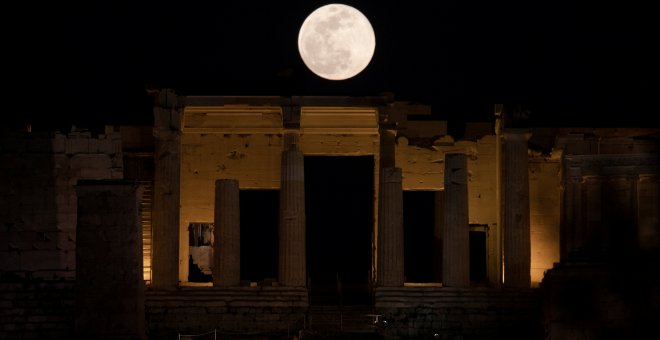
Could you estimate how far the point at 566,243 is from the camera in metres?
37.7

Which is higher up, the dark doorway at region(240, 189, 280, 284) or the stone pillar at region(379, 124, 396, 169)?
the stone pillar at region(379, 124, 396, 169)

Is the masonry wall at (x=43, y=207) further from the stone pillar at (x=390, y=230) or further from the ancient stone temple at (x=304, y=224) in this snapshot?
the stone pillar at (x=390, y=230)

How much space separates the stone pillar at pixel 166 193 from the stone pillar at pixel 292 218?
312 cm

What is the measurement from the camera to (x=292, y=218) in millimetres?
39156

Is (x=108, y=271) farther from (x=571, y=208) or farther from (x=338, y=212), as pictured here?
(x=338, y=212)

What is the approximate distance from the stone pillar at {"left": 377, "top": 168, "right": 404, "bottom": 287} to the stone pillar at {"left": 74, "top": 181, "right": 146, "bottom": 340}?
9.30 m

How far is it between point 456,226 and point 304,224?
4501 mm

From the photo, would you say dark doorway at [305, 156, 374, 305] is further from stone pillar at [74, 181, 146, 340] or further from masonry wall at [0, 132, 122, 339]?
stone pillar at [74, 181, 146, 340]

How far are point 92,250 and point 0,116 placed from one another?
58.8ft

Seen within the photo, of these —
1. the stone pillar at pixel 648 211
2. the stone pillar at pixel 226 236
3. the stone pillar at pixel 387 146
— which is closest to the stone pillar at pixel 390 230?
the stone pillar at pixel 387 146

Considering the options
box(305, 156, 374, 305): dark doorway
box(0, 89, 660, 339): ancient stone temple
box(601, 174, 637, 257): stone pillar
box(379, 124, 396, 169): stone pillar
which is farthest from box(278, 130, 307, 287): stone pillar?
box(305, 156, 374, 305): dark doorway

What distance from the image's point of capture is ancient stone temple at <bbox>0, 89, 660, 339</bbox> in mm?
33906

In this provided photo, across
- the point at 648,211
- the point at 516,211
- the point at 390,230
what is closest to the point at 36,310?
the point at 390,230

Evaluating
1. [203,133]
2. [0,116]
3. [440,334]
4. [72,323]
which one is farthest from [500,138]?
[0,116]
